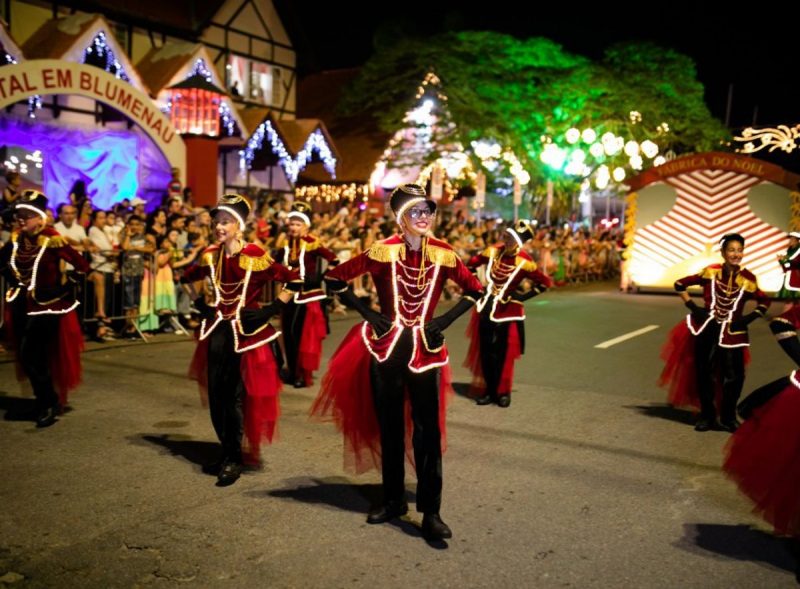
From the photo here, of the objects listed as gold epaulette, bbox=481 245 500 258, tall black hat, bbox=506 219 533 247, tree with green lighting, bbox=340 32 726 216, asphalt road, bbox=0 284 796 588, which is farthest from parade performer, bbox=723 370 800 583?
tree with green lighting, bbox=340 32 726 216

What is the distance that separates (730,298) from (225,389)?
4867 millimetres

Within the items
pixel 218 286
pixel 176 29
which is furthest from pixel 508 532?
pixel 176 29

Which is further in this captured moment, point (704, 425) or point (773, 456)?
point (704, 425)

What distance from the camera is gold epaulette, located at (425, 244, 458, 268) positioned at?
17.4 ft

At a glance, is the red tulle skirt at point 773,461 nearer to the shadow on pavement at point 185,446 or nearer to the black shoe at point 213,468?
the black shoe at point 213,468

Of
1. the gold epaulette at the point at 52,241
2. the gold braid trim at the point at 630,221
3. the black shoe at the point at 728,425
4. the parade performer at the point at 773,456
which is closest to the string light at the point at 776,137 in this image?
the gold braid trim at the point at 630,221

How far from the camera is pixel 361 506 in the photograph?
561cm

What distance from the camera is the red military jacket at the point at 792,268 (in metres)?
5.40

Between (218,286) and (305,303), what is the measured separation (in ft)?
11.8

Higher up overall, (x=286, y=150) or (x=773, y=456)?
(x=286, y=150)

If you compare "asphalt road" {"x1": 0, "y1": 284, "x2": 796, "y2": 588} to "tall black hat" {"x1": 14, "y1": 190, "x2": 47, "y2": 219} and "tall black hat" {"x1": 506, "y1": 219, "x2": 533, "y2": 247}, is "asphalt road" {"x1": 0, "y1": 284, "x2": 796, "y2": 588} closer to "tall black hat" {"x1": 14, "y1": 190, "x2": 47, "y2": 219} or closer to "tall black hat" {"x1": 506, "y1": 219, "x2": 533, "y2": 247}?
"tall black hat" {"x1": 506, "y1": 219, "x2": 533, "y2": 247}

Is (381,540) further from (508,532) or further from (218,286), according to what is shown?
(218,286)

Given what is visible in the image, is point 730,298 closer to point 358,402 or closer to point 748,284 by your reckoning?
point 748,284

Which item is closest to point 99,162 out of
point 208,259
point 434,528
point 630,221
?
point 630,221
